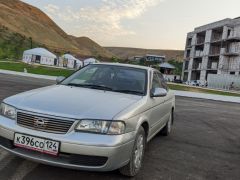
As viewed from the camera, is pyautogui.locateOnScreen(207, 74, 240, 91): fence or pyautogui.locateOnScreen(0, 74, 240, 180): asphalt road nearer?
pyautogui.locateOnScreen(0, 74, 240, 180): asphalt road

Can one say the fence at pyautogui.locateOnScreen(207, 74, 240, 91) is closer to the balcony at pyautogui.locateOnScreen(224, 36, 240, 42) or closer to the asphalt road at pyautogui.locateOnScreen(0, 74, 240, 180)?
the balcony at pyautogui.locateOnScreen(224, 36, 240, 42)

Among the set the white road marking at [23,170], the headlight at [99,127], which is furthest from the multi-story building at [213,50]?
the headlight at [99,127]

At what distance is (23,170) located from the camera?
15.8 feet

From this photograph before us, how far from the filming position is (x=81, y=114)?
170 inches

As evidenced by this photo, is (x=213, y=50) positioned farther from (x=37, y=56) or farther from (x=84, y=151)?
(x=84, y=151)

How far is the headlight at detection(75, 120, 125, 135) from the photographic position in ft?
14.0

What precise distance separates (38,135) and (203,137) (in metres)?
5.28

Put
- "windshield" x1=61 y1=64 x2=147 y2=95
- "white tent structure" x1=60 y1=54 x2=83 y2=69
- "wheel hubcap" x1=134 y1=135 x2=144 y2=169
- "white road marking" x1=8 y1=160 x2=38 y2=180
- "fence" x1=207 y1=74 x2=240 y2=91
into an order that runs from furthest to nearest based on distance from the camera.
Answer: "white tent structure" x1=60 y1=54 x2=83 y2=69
"fence" x1=207 y1=74 x2=240 y2=91
"windshield" x1=61 y1=64 x2=147 y2=95
"wheel hubcap" x1=134 y1=135 x2=144 y2=169
"white road marking" x1=8 y1=160 x2=38 y2=180

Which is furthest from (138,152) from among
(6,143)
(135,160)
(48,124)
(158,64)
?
(158,64)

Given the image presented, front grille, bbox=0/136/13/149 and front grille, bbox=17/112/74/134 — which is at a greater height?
front grille, bbox=17/112/74/134

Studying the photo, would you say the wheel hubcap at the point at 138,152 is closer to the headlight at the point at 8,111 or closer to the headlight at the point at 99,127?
the headlight at the point at 99,127

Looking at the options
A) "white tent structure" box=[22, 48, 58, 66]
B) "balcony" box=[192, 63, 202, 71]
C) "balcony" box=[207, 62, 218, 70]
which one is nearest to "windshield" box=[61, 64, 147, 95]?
"white tent structure" box=[22, 48, 58, 66]

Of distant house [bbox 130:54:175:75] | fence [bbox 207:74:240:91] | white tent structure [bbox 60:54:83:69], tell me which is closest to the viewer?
fence [bbox 207:74:240:91]

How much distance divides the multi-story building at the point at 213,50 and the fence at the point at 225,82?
12.9 meters
